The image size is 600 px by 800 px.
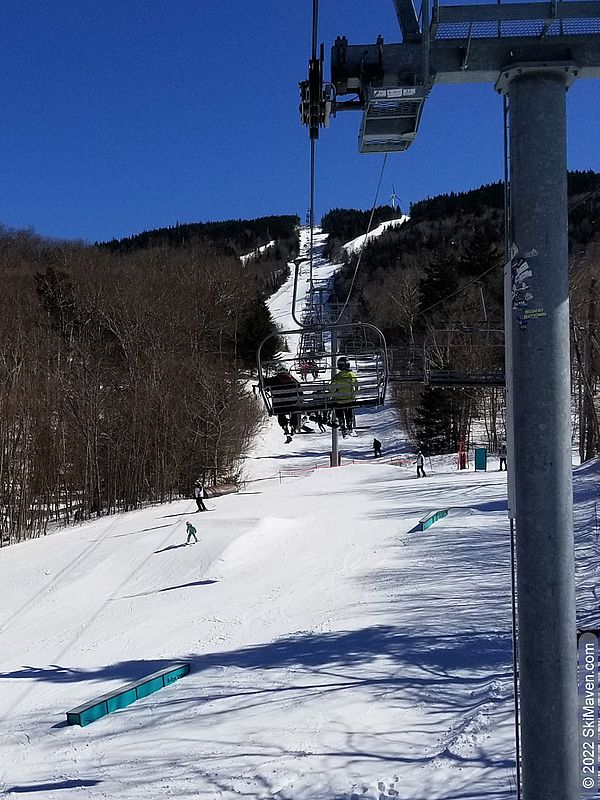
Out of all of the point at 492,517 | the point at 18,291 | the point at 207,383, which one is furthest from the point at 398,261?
the point at 492,517

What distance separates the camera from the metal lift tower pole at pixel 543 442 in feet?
9.46

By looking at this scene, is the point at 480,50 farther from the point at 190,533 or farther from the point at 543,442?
the point at 190,533

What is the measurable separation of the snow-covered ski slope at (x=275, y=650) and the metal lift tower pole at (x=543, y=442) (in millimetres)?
3316

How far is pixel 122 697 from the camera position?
32.7ft

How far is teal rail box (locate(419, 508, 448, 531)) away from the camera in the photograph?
787 inches

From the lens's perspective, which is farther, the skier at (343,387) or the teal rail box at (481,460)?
the teal rail box at (481,460)

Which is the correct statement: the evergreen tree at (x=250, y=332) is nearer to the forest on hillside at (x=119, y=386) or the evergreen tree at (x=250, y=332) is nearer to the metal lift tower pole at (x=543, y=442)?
the forest on hillside at (x=119, y=386)

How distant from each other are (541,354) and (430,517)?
59.7ft

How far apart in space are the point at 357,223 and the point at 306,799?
412 feet

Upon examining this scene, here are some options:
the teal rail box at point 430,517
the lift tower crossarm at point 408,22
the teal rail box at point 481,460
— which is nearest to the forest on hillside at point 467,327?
the teal rail box at point 430,517

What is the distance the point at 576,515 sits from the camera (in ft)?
57.5

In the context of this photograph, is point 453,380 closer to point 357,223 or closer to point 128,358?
point 128,358

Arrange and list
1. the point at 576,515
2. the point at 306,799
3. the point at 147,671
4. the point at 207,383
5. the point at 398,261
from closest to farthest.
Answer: the point at 306,799 → the point at 147,671 → the point at 576,515 → the point at 207,383 → the point at 398,261

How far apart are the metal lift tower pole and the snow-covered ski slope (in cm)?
332
